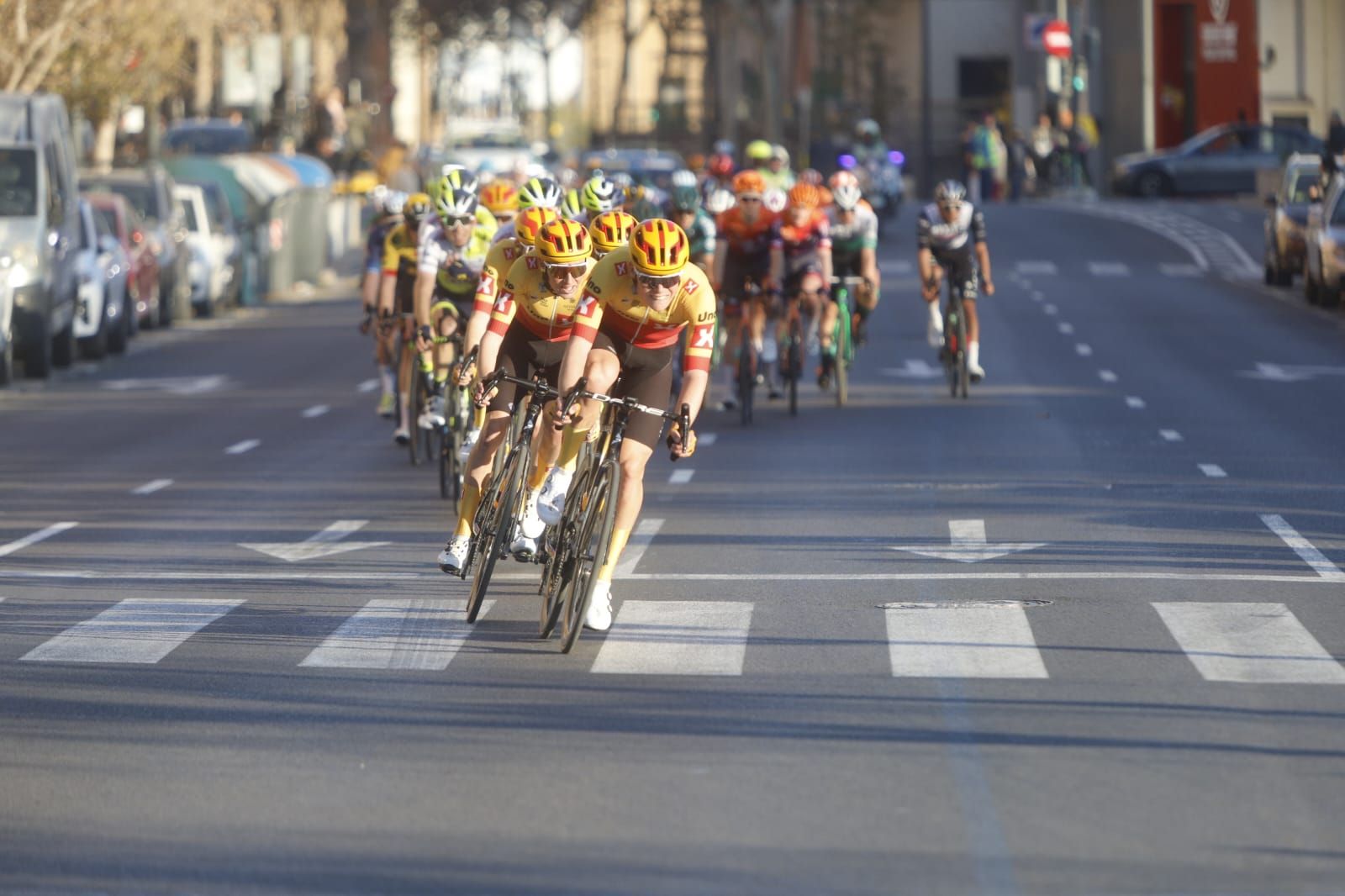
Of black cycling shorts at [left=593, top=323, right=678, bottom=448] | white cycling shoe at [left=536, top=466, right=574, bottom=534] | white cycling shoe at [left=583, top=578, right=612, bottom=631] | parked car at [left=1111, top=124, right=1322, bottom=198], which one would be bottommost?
white cycling shoe at [left=583, top=578, right=612, bottom=631]

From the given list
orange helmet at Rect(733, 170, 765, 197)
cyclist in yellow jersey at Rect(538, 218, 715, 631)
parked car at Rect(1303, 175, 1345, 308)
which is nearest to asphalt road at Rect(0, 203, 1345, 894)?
cyclist in yellow jersey at Rect(538, 218, 715, 631)

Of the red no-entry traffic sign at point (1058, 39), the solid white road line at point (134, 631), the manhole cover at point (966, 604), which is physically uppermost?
the red no-entry traffic sign at point (1058, 39)

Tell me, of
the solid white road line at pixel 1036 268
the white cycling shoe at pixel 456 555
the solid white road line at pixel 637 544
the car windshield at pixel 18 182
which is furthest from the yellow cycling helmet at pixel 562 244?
the solid white road line at pixel 1036 268

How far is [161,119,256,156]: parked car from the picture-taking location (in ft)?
188

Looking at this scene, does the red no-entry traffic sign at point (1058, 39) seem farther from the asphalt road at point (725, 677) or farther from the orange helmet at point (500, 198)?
the orange helmet at point (500, 198)

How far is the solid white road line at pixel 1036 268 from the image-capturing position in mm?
40078

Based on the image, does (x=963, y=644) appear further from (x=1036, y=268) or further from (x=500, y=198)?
(x=1036, y=268)

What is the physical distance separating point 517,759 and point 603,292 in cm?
298

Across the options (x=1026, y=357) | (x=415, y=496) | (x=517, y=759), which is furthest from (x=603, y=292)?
(x=1026, y=357)

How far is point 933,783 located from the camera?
311 inches

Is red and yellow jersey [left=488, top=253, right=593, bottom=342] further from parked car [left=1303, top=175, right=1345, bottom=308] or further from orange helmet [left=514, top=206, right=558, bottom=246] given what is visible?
parked car [left=1303, top=175, right=1345, bottom=308]

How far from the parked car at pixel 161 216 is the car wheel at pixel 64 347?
5054 mm

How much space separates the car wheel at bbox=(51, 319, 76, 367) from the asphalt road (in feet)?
28.6

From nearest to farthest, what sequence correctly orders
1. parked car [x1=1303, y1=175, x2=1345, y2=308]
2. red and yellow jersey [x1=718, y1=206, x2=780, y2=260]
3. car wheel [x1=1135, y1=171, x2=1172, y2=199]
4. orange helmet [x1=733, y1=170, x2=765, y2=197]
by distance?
orange helmet [x1=733, y1=170, x2=765, y2=197] < red and yellow jersey [x1=718, y1=206, x2=780, y2=260] < parked car [x1=1303, y1=175, x2=1345, y2=308] < car wheel [x1=1135, y1=171, x2=1172, y2=199]
